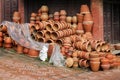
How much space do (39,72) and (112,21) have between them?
18.8ft

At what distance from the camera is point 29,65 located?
10164mm

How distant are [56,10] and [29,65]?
4.67 meters

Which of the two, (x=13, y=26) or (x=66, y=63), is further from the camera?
(x=13, y=26)

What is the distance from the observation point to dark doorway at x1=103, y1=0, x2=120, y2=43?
13408 mm

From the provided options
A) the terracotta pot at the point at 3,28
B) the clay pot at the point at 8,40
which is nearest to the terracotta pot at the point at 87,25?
the clay pot at the point at 8,40

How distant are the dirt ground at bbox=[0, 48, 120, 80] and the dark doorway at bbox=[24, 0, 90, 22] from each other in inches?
141

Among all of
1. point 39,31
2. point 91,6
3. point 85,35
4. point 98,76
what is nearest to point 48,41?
point 39,31

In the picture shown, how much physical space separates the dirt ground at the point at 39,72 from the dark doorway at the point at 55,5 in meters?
3.58

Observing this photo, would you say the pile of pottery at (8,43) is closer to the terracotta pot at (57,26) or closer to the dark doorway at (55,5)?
the terracotta pot at (57,26)

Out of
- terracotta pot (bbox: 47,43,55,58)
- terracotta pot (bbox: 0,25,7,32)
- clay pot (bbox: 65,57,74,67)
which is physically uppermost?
terracotta pot (bbox: 0,25,7,32)

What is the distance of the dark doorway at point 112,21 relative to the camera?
13.4m

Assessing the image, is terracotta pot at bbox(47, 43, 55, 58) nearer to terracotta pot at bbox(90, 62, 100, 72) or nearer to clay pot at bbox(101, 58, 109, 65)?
terracotta pot at bbox(90, 62, 100, 72)

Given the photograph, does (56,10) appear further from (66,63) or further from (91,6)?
(66,63)

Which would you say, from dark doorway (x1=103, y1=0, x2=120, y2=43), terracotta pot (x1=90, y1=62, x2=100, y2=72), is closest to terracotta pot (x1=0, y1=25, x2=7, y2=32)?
dark doorway (x1=103, y1=0, x2=120, y2=43)
